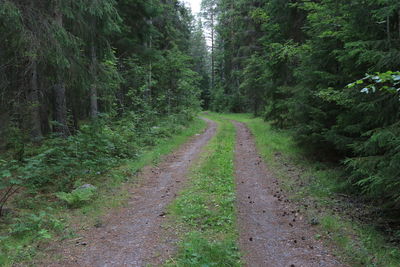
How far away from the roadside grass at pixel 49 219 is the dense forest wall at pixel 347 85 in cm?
502

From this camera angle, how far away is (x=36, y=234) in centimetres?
471

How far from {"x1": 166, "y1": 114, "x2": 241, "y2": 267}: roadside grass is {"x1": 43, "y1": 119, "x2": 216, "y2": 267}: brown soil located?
308 mm

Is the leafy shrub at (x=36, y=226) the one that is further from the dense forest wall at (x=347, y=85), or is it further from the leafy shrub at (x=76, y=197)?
the dense forest wall at (x=347, y=85)

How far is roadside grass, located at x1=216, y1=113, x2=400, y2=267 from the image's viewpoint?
13.5 ft

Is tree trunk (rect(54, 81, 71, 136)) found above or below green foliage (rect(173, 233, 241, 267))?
above

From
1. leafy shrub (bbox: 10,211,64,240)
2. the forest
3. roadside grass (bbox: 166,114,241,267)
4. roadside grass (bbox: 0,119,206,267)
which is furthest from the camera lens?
the forest

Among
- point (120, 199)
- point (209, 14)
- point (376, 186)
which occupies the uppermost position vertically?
point (209, 14)

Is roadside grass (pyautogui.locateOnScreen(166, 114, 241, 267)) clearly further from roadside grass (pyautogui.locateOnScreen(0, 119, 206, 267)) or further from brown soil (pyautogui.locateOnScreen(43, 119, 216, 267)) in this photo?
roadside grass (pyautogui.locateOnScreen(0, 119, 206, 267))

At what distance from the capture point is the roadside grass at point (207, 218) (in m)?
3.97

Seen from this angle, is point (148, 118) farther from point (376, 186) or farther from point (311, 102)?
point (376, 186)

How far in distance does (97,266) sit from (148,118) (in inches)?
498

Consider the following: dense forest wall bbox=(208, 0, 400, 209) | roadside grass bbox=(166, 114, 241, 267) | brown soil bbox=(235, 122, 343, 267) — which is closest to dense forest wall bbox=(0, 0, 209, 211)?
roadside grass bbox=(166, 114, 241, 267)

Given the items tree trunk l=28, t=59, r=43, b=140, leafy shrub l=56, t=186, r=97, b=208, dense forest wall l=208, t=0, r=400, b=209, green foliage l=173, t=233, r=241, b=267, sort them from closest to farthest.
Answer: green foliage l=173, t=233, r=241, b=267 < dense forest wall l=208, t=0, r=400, b=209 < leafy shrub l=56, t=186, r=97, b=208 < tree trunk l=28, t=59, r=43, b=140

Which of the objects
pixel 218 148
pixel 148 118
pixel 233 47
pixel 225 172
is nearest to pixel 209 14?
pixel 233 47
